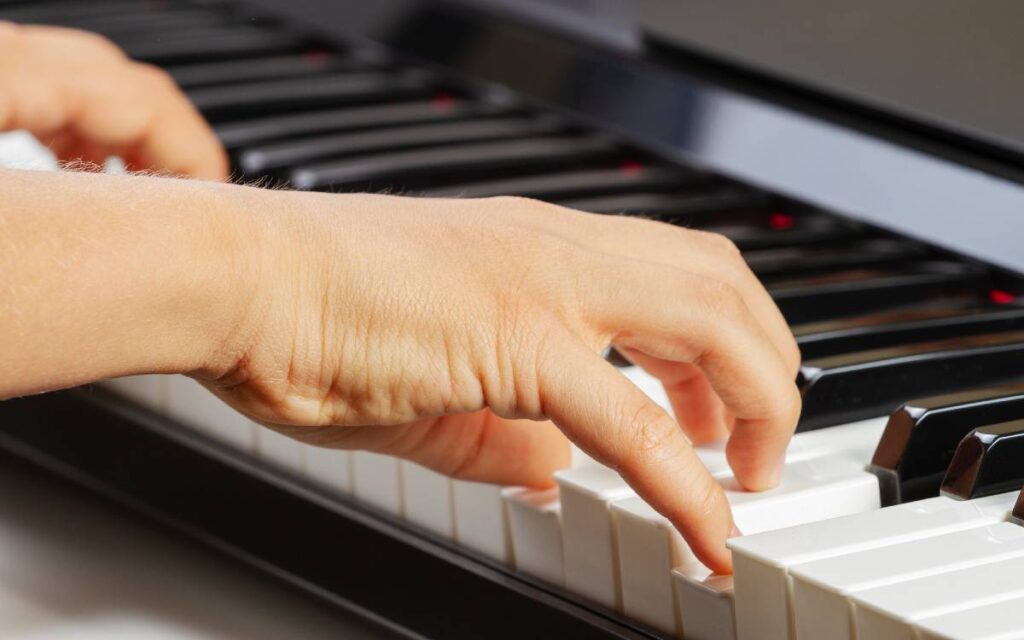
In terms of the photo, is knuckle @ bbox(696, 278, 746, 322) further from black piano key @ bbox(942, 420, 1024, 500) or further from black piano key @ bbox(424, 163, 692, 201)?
black piano key @ bbox(424, 163, 692, 201)

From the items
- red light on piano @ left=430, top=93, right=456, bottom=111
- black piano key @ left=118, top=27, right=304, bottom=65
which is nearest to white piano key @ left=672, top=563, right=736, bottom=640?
red light on piano @ left=430, top=93, right=456, bottom=111

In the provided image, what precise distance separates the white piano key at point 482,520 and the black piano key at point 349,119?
0.63 meters

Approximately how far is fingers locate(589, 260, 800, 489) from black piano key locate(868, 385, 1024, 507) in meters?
0.07

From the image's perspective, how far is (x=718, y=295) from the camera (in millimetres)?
887

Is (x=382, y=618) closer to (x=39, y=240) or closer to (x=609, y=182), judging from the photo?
(x=39, y=240)

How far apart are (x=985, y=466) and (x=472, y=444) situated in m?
0.33

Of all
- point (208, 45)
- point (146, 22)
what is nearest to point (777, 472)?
point (208, 45)

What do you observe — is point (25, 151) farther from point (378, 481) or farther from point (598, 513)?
point (598, 513)

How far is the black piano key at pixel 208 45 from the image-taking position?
1.84 meters

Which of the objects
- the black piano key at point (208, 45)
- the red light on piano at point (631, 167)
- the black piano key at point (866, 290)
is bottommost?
the black piano key at point (866, 290)

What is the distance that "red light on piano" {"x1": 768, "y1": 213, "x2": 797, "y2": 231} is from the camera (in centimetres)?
135

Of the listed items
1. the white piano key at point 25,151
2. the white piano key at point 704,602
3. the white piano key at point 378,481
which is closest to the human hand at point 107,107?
the white piano key at point 25,151

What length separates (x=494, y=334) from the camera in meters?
0.85

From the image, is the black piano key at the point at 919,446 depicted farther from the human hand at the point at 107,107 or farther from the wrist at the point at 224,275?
the human hand at the point at 107,107
